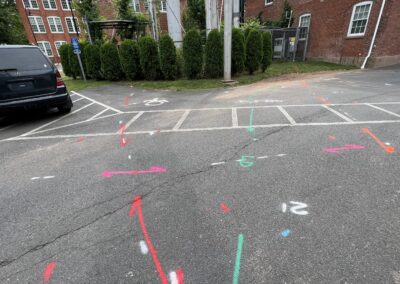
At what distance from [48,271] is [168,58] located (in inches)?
434

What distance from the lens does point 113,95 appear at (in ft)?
31.2

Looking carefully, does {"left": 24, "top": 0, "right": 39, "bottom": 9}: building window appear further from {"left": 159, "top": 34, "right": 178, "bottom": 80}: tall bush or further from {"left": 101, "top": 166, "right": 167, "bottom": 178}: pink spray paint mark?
{"left": 101, "top": 166, "right": 167, "bottom": 178}: pink spray paint mark

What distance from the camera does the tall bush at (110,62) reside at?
12609 mm

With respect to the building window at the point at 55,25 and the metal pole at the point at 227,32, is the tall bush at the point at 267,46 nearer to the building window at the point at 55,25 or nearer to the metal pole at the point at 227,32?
the metal pole at the point at 227,32

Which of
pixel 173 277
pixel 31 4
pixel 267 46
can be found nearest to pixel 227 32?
pixel 267 46

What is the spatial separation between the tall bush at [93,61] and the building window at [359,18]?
15.2m

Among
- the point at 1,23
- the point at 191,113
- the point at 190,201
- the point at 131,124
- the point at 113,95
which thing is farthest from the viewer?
the point at 1,23

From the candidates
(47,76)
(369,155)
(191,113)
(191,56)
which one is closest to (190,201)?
(369,155)

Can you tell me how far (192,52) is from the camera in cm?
1120

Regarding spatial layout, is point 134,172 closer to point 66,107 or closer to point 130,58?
point 66,107

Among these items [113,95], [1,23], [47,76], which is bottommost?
[113,95]

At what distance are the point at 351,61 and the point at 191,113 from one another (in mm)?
13155

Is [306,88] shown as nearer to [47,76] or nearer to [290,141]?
[290,141]

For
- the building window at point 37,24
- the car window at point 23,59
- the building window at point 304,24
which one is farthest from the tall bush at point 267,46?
the building window at point 37,24
